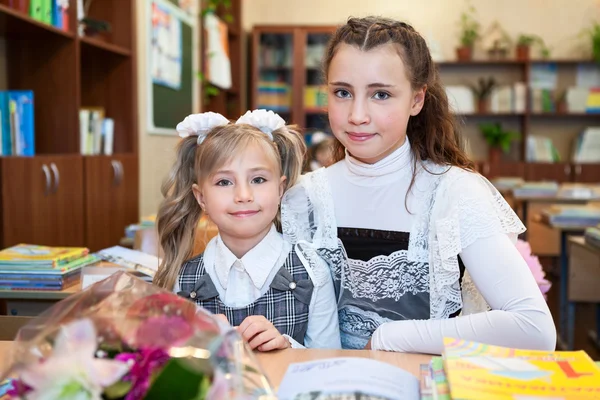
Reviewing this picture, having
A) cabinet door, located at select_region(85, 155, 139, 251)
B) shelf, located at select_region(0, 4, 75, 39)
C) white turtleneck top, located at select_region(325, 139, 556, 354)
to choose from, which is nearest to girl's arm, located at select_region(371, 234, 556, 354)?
white turtleneck top, located at select_region(325, 139, 556, 354)

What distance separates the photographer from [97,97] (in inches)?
159

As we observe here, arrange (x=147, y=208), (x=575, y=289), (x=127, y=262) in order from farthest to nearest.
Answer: (x=147, y=208) → (x=575, y=289) → (x=127, y=262)

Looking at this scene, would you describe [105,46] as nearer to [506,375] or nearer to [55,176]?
[55,176]

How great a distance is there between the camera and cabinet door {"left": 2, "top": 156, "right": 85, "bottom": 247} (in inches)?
108

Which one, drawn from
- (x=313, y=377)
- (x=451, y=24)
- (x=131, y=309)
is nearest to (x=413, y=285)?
(x=313, y=377)

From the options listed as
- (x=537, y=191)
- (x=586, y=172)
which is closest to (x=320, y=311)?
(x=537, y=191)

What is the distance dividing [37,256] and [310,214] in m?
0.82

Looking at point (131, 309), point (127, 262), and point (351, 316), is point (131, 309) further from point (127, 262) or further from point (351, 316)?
point (127, 262)

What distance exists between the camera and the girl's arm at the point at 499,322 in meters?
1.27

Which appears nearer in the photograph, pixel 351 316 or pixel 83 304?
pixel 83 304

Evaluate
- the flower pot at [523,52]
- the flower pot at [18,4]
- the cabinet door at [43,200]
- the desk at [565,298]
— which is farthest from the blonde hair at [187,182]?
the flower pot at [523,52]

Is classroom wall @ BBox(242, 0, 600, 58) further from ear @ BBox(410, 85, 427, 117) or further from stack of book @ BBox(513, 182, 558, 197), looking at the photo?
ear @ BBox(410, 85, 427, 117)

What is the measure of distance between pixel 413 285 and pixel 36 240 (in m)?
1.97

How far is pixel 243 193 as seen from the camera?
1444mm
